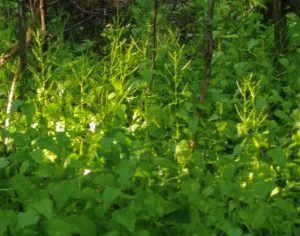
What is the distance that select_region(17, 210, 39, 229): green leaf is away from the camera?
7.22 ft

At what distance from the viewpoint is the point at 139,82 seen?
141 inches

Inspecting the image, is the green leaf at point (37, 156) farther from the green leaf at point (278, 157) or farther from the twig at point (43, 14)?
the twig at point (43, 14)

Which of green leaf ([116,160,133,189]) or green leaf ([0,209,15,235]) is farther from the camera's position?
green leaf ([116,160,133,189])

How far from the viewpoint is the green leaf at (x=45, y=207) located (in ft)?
7.38

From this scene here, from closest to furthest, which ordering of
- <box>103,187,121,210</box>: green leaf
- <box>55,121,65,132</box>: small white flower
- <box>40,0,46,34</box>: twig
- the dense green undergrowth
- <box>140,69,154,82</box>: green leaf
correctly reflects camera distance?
<box>103,187,121,210</box>: green leaf < the dense green undergrowth < <box>55,121,65,132</box>: small white flower < <box>140,69,154,82</box>: green leaf < <box>40,0,46,34</box>: twig

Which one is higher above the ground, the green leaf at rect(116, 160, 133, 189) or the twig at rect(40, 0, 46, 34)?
the green leaf at rect(116, 160, 133, 189)

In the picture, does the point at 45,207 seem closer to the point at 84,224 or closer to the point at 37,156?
the point at 84,224

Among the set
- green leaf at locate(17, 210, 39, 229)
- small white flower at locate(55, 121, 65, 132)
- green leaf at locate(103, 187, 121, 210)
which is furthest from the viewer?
small white flower at locate(55, 121, 65, 132)

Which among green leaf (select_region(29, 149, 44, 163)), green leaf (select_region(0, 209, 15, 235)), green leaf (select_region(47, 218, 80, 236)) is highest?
green leaf (select_region(29, 149, 44, 163))

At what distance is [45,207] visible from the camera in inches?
89.7

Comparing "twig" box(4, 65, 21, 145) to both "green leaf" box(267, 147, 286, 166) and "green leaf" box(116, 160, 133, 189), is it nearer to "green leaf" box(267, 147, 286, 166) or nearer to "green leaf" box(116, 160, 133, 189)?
"green leaf" box(116, 160, 133, 189)

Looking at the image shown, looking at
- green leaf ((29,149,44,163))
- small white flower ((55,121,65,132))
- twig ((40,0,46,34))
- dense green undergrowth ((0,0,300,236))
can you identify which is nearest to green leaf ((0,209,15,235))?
dense green undergrowth ((0,0,300,236))

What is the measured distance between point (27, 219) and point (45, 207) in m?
0.09

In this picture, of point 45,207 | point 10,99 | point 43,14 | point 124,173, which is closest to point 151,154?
point 124,173
